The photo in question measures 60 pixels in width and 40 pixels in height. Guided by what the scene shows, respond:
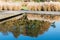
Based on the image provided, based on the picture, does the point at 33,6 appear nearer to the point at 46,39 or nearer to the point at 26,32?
the point at 26,32

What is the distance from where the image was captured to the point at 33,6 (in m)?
14.8

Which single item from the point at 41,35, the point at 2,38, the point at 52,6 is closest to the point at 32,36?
the point at 41,35

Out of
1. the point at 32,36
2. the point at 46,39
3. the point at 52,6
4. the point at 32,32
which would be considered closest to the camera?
the point at 46,39

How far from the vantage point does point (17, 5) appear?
48.9ft

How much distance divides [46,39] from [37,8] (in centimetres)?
904

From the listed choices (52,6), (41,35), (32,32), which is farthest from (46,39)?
(52,6)

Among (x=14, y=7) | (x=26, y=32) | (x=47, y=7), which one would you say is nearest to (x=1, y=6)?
(x=14, y=7)

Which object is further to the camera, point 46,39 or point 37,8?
point 37,8

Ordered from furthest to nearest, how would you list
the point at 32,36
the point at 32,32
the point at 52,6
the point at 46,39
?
the point at 52,6 → the point at 32,32 → the point at 32,36 → the point at 46,39

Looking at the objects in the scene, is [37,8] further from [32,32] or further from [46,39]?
[46,39]

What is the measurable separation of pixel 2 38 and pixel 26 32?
4.15 feet

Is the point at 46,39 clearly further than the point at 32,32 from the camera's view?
No

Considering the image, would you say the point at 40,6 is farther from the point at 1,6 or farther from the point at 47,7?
the point at 1,6

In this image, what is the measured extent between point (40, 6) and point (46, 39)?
894 cm
